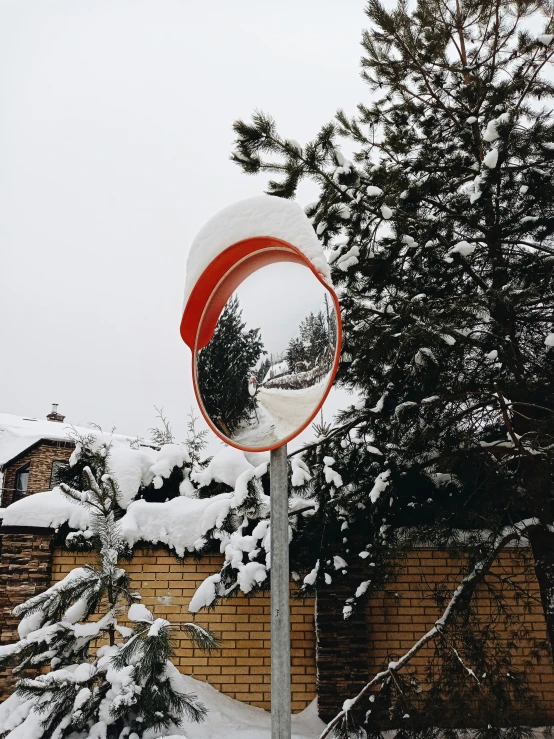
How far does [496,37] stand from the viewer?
5.07m

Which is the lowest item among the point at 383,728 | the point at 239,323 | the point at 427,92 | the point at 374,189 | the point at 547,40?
the point at 383,728

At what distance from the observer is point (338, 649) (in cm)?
508

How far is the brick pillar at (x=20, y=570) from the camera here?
5.27m

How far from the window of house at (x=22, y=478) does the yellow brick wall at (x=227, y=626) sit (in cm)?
1740

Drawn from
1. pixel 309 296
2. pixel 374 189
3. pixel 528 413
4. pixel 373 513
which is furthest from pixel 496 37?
pixel 309 296

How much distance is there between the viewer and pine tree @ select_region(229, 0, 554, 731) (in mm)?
3756

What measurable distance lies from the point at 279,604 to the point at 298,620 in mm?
4595

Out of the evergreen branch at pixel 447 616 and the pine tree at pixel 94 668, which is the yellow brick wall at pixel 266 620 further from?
the pine tree at pixel 94 668

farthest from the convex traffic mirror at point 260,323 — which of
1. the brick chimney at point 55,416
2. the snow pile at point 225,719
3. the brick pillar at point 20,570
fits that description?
the brick chimney at point 55,416

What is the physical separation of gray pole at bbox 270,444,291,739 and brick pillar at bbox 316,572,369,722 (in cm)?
409

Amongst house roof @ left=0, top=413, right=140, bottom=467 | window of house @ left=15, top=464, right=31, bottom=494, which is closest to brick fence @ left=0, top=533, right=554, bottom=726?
house roof @ left=0, top=413, right=140, bottom=467

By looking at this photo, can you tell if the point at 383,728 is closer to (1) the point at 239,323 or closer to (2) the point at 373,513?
(2) the point at 373,513

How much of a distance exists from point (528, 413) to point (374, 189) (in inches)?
82.4

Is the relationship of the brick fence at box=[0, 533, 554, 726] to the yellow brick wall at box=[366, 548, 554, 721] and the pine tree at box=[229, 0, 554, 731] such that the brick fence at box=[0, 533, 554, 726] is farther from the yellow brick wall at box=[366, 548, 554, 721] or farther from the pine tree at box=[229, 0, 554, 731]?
the pine tree at box=[229, 0, 554, 731]
